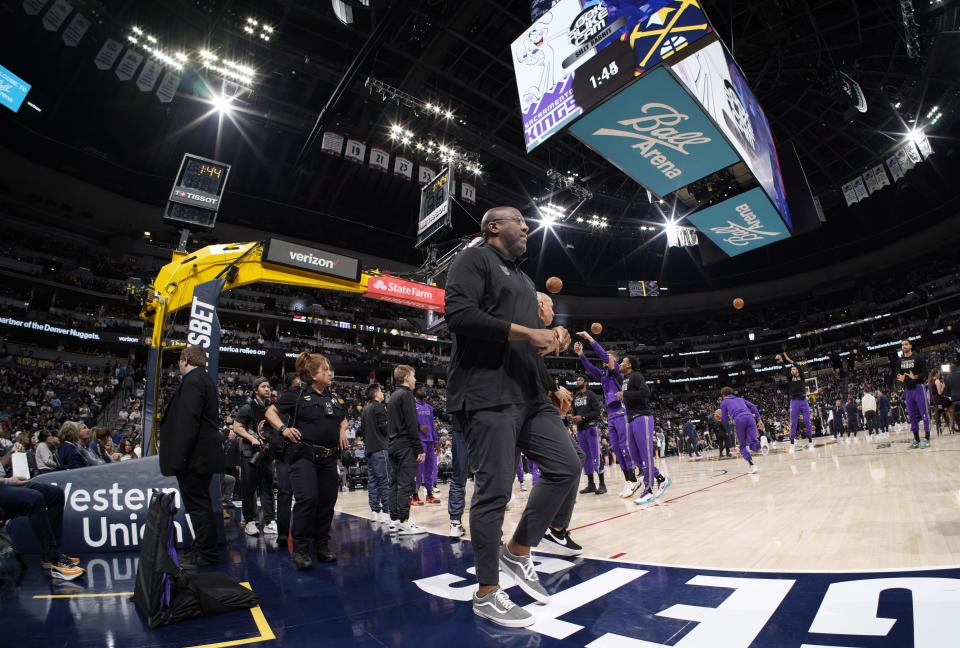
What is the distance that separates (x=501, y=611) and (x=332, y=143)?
56.7ft

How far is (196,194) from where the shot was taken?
832 cm

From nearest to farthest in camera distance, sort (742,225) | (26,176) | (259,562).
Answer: (259,562) < (742,225) < (26,176)

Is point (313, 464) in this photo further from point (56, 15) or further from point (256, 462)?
point (56, 15)

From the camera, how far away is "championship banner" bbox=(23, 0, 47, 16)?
11641mm

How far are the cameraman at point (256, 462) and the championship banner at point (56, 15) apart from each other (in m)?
14.7

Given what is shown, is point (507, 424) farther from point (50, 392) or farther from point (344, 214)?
point (344, 214)

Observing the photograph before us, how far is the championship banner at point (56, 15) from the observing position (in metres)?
12.1

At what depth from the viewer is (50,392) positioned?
56.5 ft

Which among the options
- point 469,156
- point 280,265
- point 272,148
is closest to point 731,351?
point 469,156

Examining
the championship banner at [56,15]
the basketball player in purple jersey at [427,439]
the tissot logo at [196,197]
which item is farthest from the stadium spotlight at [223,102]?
the basketball player in purple jersey at [427,439]

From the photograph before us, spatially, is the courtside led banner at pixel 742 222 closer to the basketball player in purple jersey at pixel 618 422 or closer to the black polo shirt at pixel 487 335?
the basketball player in purple jersey at pixel 618 422

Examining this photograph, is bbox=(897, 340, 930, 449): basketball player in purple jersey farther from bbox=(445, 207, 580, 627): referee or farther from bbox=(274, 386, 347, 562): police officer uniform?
bbox=(274, 386, 347, 562): police officer uniform

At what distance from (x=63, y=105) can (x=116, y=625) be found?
25.3 metres

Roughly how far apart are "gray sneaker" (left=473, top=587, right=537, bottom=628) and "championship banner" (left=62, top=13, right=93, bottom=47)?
62.4 feet
